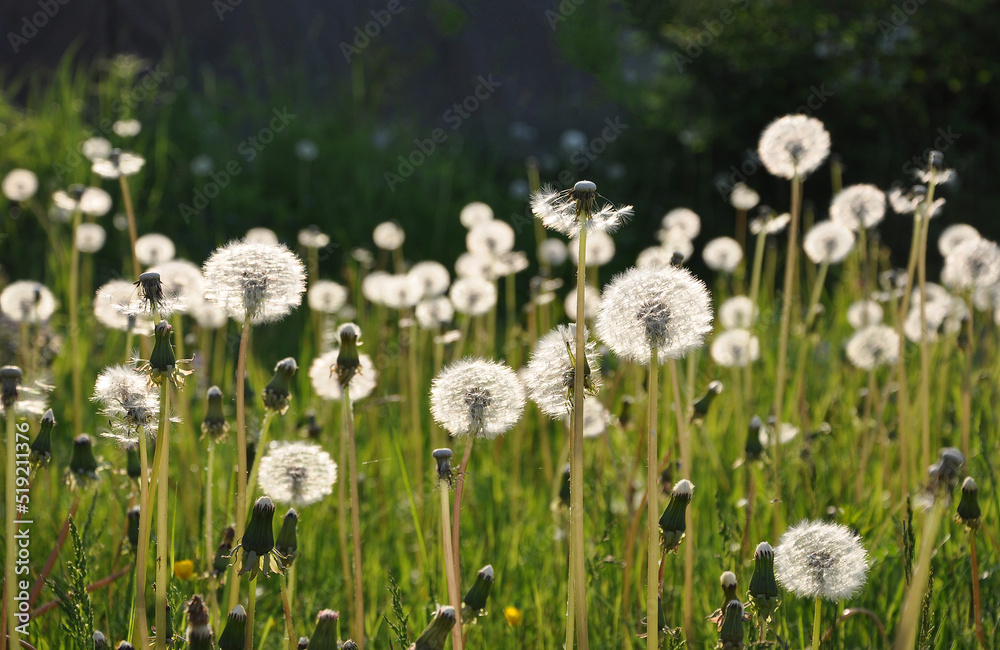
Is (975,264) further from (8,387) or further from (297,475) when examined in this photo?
(8,387)

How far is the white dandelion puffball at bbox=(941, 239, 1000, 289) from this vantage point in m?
2.11

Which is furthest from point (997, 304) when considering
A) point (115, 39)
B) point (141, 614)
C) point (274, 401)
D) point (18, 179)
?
point (115, 39)

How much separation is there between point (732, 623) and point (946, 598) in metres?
0.91

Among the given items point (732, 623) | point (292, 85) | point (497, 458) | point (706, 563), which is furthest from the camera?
point (292, 85)

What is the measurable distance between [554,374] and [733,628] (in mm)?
392

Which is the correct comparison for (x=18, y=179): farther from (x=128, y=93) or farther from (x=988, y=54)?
(x=988, y=54)

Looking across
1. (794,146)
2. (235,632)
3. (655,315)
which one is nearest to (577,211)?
(655,315)

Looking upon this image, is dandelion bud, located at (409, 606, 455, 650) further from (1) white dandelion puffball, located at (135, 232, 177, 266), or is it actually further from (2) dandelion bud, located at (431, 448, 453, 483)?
(1) white dandelion puffball, located at (135, 232, 177, 266)

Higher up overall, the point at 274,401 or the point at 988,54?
the point at 988,54

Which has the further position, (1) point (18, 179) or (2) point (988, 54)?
(2) point (988, 54)

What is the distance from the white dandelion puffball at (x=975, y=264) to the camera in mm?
2107

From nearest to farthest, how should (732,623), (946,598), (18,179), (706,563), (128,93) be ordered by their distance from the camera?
(732,623) → (946,598) → (706,563) → (18,179) → (128,93)

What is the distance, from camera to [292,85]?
801 centimetres

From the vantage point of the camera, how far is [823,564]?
1244 millimetres
